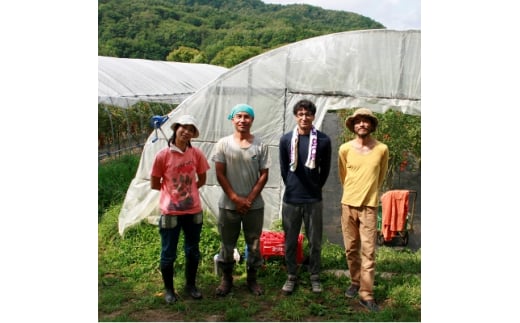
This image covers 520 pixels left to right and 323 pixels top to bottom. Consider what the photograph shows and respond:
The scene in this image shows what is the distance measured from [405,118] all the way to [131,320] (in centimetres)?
643

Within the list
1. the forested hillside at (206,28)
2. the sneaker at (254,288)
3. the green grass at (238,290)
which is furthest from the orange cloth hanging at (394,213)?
the forested hillside at (206,28)

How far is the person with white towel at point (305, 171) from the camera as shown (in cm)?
408

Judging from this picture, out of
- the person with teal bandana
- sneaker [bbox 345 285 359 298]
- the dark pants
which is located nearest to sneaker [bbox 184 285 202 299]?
the dark pants

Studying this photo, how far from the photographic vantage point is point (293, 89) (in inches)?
228

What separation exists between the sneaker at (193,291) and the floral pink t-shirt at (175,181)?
864 millimetres

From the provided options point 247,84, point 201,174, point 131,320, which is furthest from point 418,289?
point 247,84

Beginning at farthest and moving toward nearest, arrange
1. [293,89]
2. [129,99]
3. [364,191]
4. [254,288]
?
[129,99] < [293,89] < [254,288] < [364,191]

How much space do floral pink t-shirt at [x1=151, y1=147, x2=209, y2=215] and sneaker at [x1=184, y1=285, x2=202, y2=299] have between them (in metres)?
0.86

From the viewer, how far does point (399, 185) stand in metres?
9.45

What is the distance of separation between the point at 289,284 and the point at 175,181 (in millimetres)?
1558

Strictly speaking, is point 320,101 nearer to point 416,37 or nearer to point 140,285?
point 416,37

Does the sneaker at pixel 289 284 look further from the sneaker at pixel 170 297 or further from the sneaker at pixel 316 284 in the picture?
the sneaker at pixel 170 297

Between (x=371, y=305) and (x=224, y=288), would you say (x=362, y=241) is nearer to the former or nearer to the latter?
(x=371, y=305)

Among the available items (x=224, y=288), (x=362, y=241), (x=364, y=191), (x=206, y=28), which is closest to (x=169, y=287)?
(x=224, y=288)
